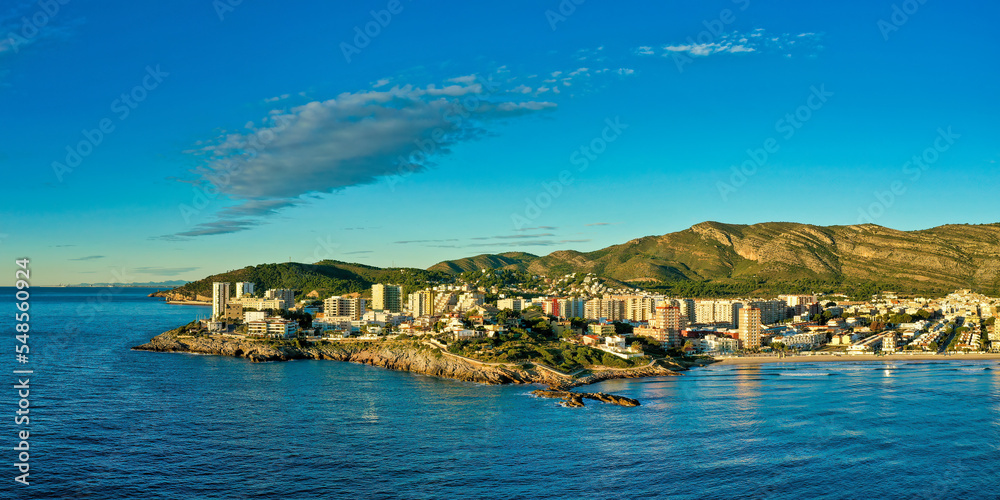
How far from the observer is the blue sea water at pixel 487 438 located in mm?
18062

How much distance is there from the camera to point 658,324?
58875 millimetres

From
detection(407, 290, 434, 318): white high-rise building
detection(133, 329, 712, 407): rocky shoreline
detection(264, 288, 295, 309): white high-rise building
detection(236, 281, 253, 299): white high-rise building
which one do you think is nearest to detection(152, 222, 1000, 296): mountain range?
detection(236, 281, 253, 299): white high-rise building

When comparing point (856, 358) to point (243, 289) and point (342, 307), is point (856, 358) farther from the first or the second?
point (243, 289)

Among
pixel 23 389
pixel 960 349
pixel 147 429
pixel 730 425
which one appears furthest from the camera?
pixel 960 349

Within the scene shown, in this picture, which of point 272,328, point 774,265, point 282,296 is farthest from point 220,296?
point 774,265

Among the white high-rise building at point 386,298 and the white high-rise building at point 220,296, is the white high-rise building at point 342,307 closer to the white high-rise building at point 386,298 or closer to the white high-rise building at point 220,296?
the white high-rise building at point 386,298


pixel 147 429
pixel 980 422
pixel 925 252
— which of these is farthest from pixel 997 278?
pixel 147 429

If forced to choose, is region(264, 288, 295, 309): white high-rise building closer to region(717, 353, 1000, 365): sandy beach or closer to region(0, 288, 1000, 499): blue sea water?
region(0, 288, 1000, 499): blue sea water

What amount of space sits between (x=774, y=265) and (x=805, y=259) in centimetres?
669

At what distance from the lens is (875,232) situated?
142250 mm

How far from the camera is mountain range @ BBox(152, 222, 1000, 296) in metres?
116

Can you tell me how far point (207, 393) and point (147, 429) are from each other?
8.76m

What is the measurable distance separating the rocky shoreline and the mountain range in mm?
61068

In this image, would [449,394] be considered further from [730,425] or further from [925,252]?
[925,252]
